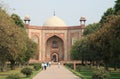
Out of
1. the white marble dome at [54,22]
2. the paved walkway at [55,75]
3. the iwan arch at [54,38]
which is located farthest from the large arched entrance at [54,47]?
the paved walkway at [55,75]

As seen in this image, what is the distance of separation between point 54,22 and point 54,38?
4192 mm

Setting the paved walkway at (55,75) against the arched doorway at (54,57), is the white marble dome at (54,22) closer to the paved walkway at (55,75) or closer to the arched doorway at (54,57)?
the arched doorway at (54,57)

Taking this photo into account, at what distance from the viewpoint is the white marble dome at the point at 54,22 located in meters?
74.6

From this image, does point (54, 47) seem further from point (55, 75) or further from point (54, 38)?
point (55, 75)

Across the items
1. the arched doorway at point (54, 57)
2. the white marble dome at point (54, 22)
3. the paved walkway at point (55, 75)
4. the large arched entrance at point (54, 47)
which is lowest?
the paved walkway at point (55, 75)

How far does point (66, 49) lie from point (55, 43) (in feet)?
14.2

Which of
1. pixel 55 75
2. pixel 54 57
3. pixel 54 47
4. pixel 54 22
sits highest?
pixel 54 22

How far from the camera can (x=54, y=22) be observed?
248 feet

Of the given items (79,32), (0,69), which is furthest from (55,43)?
(0,69)

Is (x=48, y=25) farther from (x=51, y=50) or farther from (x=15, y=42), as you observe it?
(x=15, y=42)

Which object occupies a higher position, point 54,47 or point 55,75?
point 54,47

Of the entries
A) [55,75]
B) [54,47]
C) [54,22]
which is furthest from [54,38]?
[55,75]

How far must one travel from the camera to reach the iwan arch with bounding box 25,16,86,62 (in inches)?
2717

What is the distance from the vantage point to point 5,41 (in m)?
22.2
